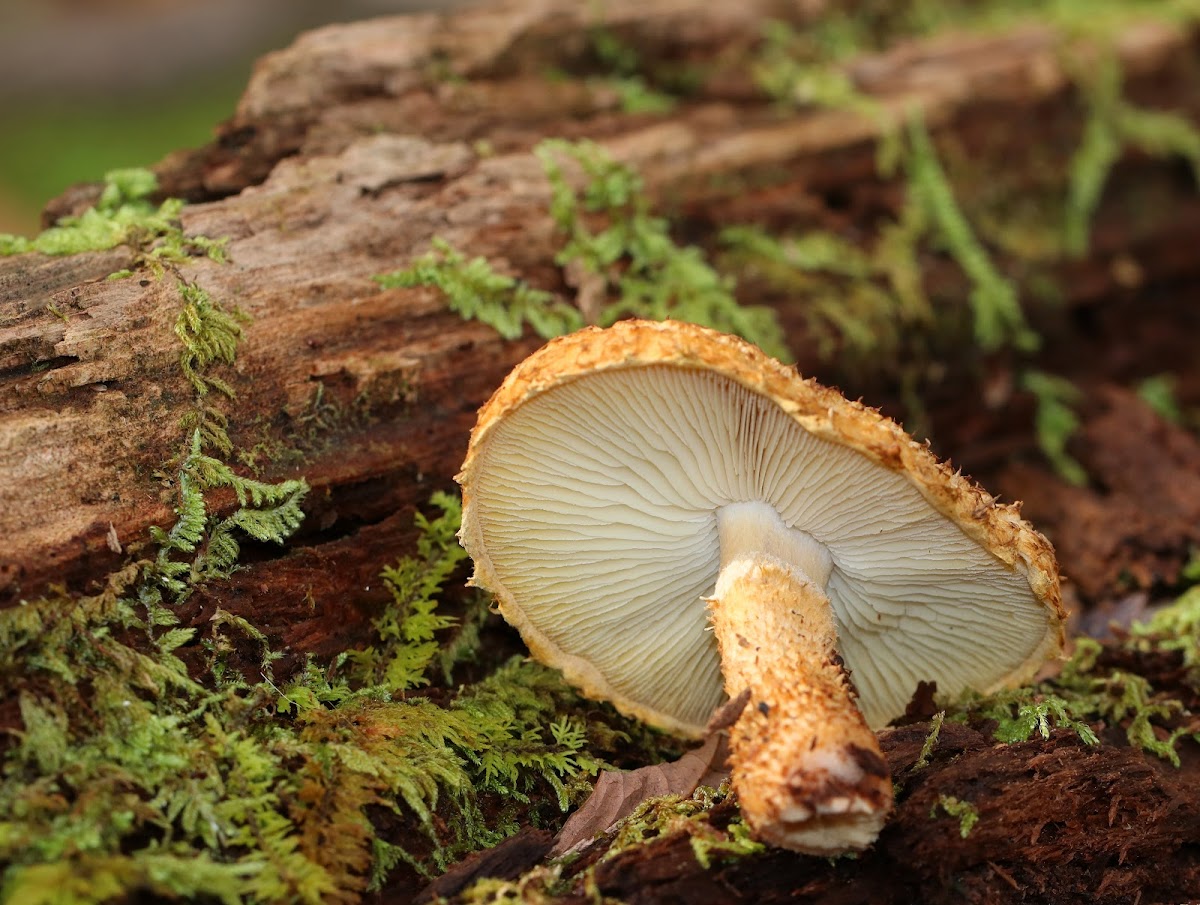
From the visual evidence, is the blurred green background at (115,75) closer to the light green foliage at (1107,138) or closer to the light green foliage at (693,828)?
the light green foliage at (1107,138)

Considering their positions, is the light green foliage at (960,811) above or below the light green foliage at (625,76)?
below

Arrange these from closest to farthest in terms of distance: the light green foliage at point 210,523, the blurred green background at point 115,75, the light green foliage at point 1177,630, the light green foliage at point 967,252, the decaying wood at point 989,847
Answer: the decaying wood at point 989,847, the light green foliage at point 210,523, the light green foliage at point 1177,630, the light green foliage at point 967,252, the blurred green background at point 115,75

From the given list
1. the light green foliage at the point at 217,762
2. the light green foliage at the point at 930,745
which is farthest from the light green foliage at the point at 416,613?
the light green foliage at the point at 930,745

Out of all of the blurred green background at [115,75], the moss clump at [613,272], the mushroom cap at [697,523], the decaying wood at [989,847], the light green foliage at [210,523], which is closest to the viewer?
the decaying wood at [989,847]

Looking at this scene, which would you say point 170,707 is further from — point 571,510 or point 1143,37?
point 1143,37

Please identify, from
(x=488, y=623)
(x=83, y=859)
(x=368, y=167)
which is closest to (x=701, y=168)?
(x=368, y=167)

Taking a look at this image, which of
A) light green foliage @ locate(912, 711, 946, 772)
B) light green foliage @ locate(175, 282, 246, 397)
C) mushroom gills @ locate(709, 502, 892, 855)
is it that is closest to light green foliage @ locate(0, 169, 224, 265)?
light green foliage @ locate(175, 282, 246, 397)
